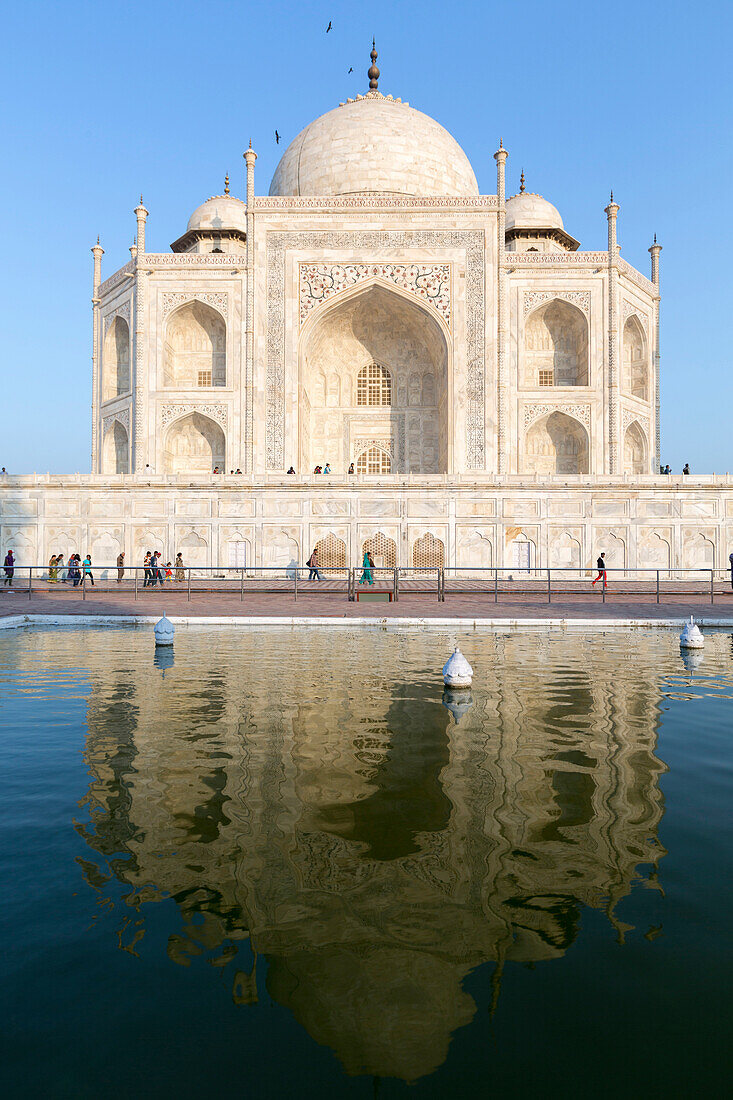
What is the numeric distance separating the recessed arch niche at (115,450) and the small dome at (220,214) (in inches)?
383

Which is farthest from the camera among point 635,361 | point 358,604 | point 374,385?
point 635,361

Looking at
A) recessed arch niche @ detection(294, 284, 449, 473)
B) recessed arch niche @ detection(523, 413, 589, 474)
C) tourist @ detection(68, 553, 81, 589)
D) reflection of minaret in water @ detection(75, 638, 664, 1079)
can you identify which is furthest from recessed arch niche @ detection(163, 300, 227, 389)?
reflection of minaret in water @ detection(75, 638, 664, 1079)

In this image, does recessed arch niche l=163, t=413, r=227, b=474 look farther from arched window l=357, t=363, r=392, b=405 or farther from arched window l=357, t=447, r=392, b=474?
arched window l=357, t=363, r=392, b=405

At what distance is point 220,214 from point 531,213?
13.7 m

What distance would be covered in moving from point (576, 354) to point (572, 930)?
28.9 meters

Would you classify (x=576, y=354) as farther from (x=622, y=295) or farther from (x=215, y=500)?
(x=215, y=500)

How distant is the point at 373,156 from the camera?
29.0 meters

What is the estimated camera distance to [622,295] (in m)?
28.0

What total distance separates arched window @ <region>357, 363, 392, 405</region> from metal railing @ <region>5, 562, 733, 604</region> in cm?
1020

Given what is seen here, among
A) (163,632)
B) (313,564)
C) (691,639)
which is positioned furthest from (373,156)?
(691,639)

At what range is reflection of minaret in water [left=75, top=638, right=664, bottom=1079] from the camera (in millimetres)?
1935

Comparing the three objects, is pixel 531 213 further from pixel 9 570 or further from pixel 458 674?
pixel 458 674

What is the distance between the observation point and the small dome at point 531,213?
31.5 metres

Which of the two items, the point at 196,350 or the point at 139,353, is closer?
the point at 139,353
